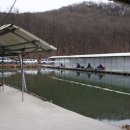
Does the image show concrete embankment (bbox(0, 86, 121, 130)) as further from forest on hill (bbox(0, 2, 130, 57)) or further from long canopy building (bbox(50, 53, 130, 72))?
forest on hill (bbox(0, 2, 130, 57))

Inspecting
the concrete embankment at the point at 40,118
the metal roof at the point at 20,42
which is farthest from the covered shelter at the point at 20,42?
the concrete embankment at the point at 40,118

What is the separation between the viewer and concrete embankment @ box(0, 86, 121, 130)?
7234mm

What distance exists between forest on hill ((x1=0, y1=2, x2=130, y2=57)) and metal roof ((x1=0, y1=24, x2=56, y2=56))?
2481 inches

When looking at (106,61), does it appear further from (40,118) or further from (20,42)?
(40,118)

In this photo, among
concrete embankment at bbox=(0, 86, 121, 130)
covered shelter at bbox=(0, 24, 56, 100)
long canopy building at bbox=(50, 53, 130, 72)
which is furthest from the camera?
long canopy building at bbox=(50, 53, 130, 72)

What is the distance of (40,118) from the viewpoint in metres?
8.27

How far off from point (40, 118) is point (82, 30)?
10754cm

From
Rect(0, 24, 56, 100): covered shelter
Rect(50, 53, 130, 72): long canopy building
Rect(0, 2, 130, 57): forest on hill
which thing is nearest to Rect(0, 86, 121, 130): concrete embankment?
Rect(0, 24, 56, 100): covered shelter

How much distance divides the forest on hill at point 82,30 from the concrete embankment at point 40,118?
6635cm

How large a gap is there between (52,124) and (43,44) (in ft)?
13.4

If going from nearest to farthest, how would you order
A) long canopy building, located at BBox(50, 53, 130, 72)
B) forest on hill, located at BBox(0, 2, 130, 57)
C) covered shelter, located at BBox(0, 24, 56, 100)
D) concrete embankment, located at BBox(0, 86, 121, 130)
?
concrete embankment, located at BBox(0, 86, 121, 130), covered shelter, located at BBox(0, 24, 56, 100), long canopy building, located at BBox(50, 53, 130, 72), forest on hill, located at BBox(0, 2, 130, 57)

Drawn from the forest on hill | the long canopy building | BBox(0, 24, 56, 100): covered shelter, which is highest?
the forest on hill

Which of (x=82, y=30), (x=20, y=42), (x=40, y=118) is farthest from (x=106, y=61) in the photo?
(x=82, y=30)

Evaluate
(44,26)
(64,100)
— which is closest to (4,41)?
(64,100)
